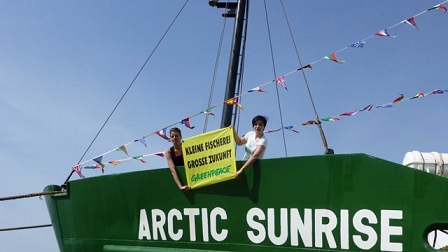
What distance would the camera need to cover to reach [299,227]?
599cm

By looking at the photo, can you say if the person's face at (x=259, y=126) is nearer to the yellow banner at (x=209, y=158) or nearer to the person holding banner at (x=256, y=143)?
the person holding banner at (x=256, y=143)

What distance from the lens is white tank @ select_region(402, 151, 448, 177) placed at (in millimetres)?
7113

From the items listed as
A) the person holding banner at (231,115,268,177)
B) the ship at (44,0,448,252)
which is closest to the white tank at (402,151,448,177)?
the ship at (44,0,448,252)

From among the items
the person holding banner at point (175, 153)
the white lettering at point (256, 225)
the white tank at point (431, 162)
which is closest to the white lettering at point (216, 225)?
the white lettering at point (256, 225)

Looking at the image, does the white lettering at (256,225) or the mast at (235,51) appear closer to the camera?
the white lettering at (256,225)

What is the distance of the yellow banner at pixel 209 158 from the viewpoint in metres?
6.55

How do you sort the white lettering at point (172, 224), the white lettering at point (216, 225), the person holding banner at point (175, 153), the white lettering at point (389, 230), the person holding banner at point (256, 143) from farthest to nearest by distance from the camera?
the person holding banner at point (175, 153) < the white lettering at point (172, 224) < the white lettering at point (216, 225) < the person holding banner at point (256, 143) < the white lettering at point (389, 230)

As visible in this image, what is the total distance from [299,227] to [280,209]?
285 mm

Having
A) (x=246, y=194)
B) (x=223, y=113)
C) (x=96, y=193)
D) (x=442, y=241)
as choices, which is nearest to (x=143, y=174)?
(x=96, y=193)

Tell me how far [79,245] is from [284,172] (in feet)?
10.8

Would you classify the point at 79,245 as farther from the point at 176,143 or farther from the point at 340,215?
the point at 340,215

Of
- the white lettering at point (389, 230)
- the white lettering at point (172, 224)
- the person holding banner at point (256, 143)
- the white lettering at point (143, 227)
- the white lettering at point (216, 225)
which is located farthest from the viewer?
the white lettering at point (143, 227)

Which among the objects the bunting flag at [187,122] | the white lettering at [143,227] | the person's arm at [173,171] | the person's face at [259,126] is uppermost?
the bunting flag at [187,122]

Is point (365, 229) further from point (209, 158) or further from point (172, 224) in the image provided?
point (172, 224)
